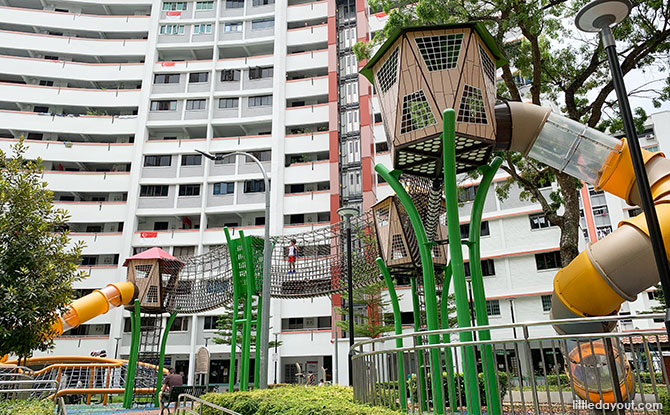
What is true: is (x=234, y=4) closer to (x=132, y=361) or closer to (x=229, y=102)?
Answer: (x=229, y=102)

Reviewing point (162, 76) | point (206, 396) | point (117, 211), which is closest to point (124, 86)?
point (162, 76)

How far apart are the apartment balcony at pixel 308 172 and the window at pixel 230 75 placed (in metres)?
Result: 10.5

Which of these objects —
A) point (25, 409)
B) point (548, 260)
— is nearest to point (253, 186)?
point (548, 260)

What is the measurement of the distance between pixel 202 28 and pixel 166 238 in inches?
785

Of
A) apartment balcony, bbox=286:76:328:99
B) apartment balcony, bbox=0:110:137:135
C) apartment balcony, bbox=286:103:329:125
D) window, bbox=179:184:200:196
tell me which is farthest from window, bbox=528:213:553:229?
apartment balcony, bbox=0:110:137:135

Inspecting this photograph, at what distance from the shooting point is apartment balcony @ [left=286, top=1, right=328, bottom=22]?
42281 millimetres

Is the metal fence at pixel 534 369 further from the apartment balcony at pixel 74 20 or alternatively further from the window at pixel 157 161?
the apartment balcony at pixel 74 20

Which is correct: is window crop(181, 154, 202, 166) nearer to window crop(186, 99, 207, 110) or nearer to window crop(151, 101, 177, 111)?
window crop(186, 99, 207, 110)

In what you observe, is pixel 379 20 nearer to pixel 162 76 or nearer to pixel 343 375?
pixel 162 76

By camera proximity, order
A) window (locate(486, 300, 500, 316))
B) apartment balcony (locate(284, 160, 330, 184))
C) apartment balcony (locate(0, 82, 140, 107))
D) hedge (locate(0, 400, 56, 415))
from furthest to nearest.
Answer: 1. apartment balcony (locate(0, 82, 140, 107))
2. apartment balcony (locate(284, 160, 330, 184))
3. window (locate(486, 300, 500, 316))
4. hedge (locate(0, 400, 56, 415))

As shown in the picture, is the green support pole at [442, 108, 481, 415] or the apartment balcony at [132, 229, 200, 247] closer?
the green support pole at [442, 108, 481, 415]

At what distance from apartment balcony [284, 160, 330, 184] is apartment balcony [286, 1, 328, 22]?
1396 centimetres

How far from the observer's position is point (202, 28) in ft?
145

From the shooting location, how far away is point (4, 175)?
35.4ft
